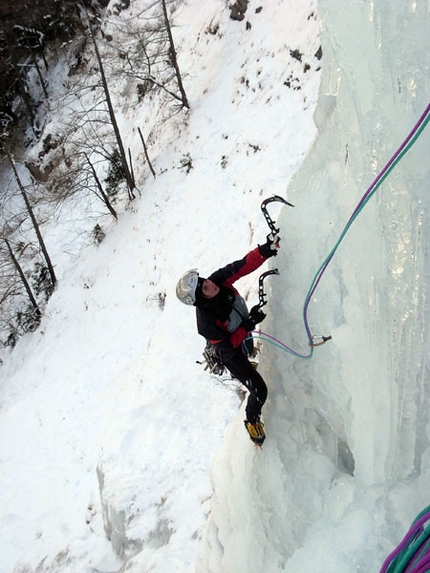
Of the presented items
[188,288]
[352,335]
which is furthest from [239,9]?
[352,335]

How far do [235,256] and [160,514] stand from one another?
5.48 m

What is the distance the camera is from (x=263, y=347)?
3.61m

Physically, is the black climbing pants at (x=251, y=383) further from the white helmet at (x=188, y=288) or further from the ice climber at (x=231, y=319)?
the white helmet at (x=188, y=288)

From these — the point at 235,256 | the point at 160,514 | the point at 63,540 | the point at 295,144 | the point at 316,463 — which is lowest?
the point at 63,540

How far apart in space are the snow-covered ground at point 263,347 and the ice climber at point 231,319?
6.1 inches

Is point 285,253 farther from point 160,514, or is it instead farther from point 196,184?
point 196,184

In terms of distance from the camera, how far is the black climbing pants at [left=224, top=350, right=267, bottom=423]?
343cm

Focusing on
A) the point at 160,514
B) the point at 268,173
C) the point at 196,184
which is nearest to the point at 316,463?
the point at 160,514

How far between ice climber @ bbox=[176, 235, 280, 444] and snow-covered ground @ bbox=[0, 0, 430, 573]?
154 mm

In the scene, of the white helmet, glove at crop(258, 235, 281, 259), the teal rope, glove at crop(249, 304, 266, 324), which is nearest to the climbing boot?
the teal rope

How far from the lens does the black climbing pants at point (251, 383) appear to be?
343 cm

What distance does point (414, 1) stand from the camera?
1.85 meters

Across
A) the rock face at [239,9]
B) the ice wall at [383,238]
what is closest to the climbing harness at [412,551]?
the ice wall at [383,238]

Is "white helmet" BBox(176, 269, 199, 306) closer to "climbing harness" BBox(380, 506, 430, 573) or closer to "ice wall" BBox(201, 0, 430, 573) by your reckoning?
"ice wall" BBox(201, 0, 430, 573)
